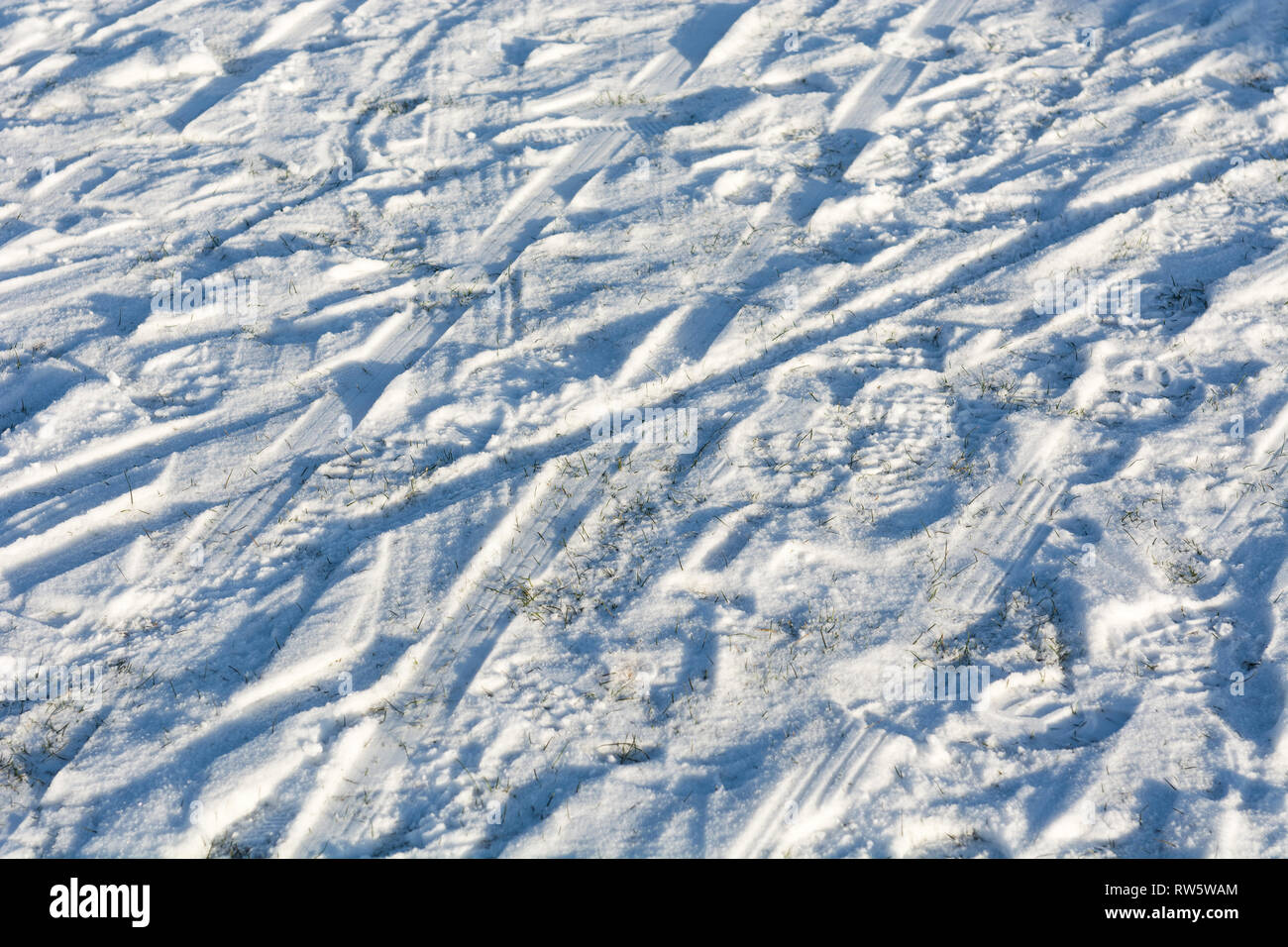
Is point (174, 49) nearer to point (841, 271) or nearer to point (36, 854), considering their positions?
point (841, 271)

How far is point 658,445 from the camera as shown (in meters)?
4.12

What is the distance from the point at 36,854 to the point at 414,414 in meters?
2.15

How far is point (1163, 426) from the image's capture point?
4.05 metres

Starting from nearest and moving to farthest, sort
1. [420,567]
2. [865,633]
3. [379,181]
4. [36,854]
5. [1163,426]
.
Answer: [36,854] < [865,633] < [420,567] < [1163,426] < [379,181]

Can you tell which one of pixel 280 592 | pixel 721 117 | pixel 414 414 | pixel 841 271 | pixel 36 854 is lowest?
pixel 36 854

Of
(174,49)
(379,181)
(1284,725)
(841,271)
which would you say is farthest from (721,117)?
(1284,725)

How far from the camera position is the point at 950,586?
355 cm

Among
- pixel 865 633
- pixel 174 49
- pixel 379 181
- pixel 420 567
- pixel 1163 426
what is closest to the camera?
pixel 865 633

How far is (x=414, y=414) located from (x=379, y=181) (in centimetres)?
207

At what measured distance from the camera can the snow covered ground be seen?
10.0 ft

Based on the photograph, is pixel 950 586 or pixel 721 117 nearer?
pixel 950 586

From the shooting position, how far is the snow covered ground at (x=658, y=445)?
305 centimetres

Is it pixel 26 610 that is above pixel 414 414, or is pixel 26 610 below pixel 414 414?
below

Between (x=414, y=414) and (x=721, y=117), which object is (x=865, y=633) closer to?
(x=414, y=414)
